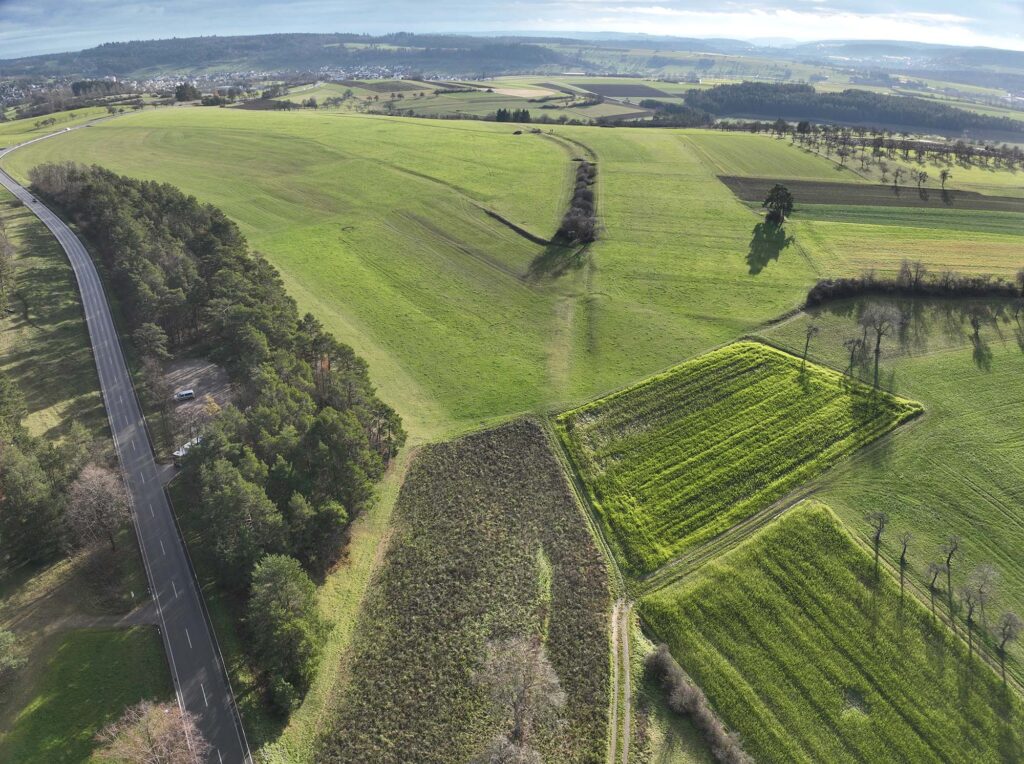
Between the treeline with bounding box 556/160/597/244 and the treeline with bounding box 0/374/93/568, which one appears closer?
the treeline with bounding box 0/374/93/568

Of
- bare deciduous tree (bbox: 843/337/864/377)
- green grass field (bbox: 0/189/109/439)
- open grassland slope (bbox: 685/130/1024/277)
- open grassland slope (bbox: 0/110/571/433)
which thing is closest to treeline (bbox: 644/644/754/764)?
open grassland slope (bbox: 0/110/571/433)

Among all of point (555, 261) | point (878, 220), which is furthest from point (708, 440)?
point (878, 220)

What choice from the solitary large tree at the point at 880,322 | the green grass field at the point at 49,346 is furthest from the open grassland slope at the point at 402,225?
the solitary large tree at the point at 880,322

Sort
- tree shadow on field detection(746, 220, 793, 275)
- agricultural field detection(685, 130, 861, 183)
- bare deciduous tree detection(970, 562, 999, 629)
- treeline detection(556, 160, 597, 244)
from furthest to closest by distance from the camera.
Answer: agricultural field detection(685, 130, 861, 183)
treeline detection(556, 160, 597, 244)
tree shadow on field detection(746, 220, 793, 275)
bare deciduous tree detection(970, 562, 999, 629)

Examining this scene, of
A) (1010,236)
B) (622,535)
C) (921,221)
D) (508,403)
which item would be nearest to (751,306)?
(508,403)

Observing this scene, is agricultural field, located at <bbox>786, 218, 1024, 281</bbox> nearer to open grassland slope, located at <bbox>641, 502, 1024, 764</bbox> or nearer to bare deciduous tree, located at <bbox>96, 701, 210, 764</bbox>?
open grassland slope, located at <bbox>641, 502, 1024, 764</bbox>

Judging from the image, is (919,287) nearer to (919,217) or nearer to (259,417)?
(919,217)
